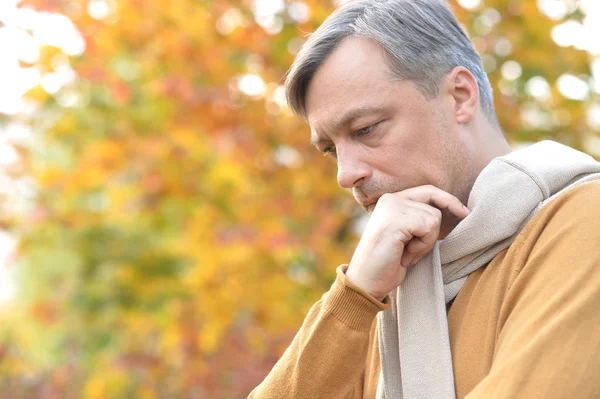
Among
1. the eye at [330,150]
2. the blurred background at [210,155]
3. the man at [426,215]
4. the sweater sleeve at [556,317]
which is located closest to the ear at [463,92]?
the man at [426,215]

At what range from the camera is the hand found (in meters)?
1.83

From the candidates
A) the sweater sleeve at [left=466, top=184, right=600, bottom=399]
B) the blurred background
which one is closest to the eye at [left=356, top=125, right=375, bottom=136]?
the sweater sleeve at [left=466, top=184, right=600, bottom=399]

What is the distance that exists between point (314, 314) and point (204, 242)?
2.73 m

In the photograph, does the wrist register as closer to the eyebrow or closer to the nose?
the nose

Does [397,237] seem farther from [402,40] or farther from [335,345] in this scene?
[402,40]

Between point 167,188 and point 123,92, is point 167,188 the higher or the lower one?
the lower one

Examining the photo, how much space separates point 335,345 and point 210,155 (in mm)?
2896

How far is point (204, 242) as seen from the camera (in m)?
4.65

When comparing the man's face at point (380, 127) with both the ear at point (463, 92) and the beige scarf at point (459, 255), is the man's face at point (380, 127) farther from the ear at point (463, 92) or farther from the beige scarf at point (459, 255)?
the beige scarf at point (459, 255)

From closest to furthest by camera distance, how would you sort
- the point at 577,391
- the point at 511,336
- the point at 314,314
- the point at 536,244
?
the point at 577,391, the point at 511,336, the point at 536,244, the point at 314,314

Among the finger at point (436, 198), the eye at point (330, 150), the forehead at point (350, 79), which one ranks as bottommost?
the finger at point (436, 198)

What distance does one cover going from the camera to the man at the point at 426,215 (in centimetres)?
165

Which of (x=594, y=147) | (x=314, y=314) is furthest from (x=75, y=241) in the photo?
(x=314, y=314)

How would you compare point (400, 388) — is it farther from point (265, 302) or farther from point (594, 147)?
point (594, 147)
